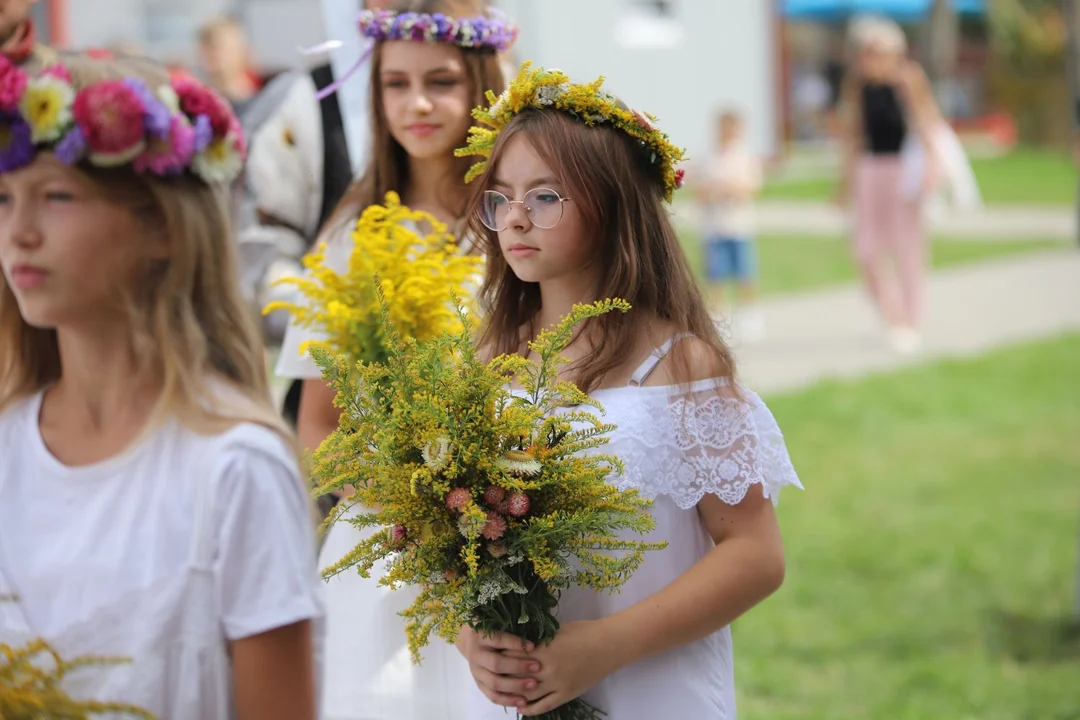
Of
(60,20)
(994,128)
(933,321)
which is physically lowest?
(994,128)

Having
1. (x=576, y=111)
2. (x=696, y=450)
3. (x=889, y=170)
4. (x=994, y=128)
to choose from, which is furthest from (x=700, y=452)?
(x=994, y=128)

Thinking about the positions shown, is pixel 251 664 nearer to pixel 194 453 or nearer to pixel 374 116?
pixel 194 453

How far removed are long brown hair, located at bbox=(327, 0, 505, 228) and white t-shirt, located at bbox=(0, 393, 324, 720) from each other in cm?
113

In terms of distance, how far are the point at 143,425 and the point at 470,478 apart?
2.20ft

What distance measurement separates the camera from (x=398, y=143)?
3.46 metres

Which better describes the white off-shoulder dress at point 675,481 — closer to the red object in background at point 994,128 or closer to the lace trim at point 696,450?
the lace trim at point 696,450

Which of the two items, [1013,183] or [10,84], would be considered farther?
[1013,183]

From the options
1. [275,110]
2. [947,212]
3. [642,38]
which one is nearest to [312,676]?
[275,110]

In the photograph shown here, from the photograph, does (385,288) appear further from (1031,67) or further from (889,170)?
(1031,67)

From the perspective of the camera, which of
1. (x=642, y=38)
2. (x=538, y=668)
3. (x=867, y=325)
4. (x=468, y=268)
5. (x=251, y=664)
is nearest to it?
(x=538, y=668)

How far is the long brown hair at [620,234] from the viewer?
239 cm

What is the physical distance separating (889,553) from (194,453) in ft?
14.6

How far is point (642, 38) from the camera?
25188 mm

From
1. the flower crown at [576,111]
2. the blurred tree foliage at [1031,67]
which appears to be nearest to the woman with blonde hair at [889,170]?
the flower crown at [576,111]
